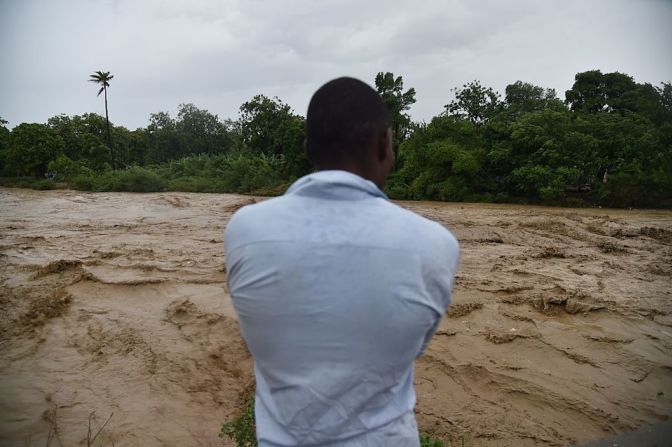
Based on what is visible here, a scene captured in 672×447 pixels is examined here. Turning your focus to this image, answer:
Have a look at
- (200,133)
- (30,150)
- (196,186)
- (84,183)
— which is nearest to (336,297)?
(196,186)

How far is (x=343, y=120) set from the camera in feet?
3.22

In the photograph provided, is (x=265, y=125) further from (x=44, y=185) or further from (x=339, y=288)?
(x=339, y=288)

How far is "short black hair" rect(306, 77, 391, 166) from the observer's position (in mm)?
987

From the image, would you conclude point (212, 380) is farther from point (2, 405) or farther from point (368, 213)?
point (368, 213)

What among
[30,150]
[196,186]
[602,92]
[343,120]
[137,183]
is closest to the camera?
[343,120]

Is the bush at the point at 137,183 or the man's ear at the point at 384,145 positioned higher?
the man's ear at the point at 384,145

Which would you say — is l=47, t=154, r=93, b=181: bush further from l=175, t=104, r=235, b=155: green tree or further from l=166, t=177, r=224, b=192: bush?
l=175, t=104, r=235, b=155: green tree

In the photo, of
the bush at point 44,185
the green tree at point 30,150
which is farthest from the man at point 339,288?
the green tree at point 30,150

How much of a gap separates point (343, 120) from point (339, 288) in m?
0.40

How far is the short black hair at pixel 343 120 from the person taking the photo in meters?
0.99

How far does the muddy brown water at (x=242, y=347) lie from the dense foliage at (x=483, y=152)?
814 cm

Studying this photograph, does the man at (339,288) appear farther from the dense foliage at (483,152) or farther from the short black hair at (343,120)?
the dense foliage at (483,152)

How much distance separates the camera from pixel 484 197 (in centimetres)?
1902

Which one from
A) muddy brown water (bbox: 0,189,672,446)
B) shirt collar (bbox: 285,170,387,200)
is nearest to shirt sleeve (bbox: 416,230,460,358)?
shirt collar (bbox: 285,170,387,200)
